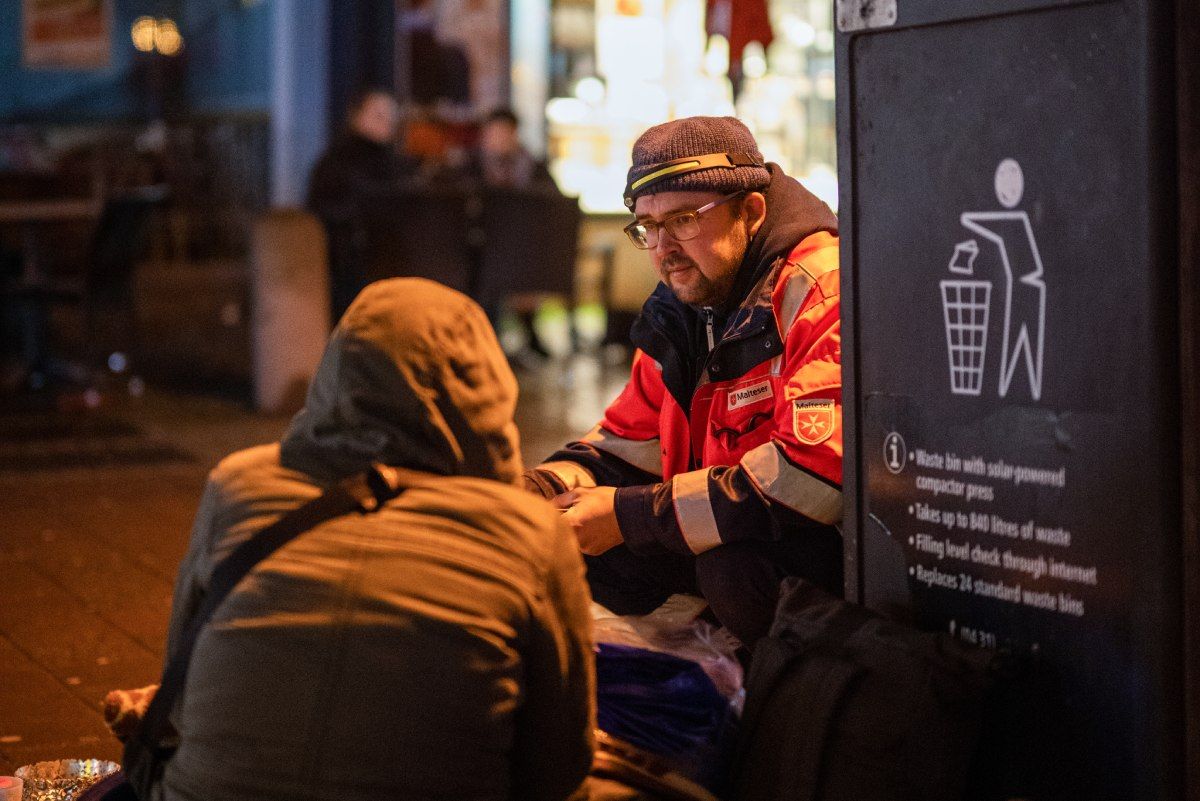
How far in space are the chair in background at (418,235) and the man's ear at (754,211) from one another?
23.8 feet

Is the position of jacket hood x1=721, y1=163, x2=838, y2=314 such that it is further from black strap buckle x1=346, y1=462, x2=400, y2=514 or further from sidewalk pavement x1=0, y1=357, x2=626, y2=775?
sidewalk pavement x1=0, y1=357, x2=626, y2=775

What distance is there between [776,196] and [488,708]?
5.94 ft

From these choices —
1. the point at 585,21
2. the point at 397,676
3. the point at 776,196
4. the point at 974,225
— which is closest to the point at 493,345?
the point at 397,676

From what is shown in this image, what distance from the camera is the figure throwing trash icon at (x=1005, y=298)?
2748 mm

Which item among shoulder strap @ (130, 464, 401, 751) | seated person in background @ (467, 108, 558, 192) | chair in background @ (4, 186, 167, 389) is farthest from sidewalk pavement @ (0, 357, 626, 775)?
seated person in background @ (467, 108, 558, 192)

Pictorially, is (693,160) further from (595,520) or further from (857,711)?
(857,711)

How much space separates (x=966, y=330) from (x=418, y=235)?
852cm

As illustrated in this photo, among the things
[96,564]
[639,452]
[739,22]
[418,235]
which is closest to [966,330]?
[639,452]

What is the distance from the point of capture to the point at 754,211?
3.73 metres

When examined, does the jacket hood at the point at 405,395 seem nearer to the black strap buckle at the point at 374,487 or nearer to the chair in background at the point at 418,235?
the black strap buckle at the point at 374,487

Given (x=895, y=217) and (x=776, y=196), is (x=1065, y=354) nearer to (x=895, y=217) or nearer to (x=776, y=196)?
(x=895, y=217)

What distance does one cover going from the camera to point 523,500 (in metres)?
2.35

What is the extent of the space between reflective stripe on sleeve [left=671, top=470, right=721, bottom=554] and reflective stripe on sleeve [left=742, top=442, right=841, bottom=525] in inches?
4.5

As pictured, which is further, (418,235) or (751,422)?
(418,235)
